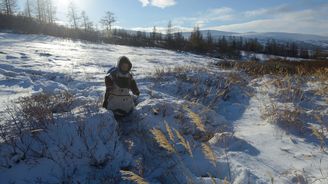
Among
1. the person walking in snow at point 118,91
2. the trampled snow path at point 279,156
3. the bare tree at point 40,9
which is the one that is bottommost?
the trampled snow path at point 279,156

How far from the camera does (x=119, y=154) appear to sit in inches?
138

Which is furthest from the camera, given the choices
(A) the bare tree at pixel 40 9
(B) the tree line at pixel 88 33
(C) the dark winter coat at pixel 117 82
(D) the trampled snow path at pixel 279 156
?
(A) the bare tree at pixel 40 9

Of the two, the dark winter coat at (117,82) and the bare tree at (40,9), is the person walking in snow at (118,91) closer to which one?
the dark winter coat at (117,82)

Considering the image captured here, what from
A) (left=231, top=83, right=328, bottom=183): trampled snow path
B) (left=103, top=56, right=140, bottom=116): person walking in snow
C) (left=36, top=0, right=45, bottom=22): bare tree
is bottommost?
(left=231, top=83, right=328, bottom=183): trampled snow path

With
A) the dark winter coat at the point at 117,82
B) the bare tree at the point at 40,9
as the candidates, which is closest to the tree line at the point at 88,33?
the bare tree at the point at 40,9

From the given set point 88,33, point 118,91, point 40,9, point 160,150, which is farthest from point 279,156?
point 40,9

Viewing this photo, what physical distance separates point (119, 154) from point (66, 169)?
67cm

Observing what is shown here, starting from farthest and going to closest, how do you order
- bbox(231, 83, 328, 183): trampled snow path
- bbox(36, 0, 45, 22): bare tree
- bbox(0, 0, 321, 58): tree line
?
bbox(36, 0, 45, 22): bare tree < bbox(0, 0, 321, 58): tree line < bbox(231, 83, 328, 183): trampled snow path

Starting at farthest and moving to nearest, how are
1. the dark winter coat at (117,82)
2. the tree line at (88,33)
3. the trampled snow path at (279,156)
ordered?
the tree line at (88,33) < the dark winter coat at (117,82) < the trampled snow path at (279,156)

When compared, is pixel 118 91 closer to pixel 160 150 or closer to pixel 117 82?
pixel 117 82

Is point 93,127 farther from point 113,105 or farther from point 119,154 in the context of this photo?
point 113,105

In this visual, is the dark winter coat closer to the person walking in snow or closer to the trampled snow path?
the person walking in snow

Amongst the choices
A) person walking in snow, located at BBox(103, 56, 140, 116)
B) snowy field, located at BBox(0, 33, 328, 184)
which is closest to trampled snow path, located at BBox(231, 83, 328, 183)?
snowy field, located at BBox(0, 33, 328, 184)

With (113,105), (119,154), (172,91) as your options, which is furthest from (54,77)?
(119,154)
